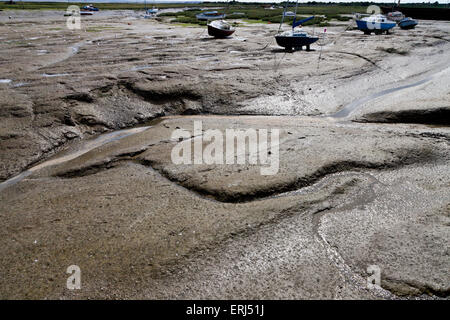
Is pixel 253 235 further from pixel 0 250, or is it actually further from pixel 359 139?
pixel 359 139

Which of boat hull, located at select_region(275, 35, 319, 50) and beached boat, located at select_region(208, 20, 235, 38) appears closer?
boat hull, located at select_region(275, 35, 319, 50)

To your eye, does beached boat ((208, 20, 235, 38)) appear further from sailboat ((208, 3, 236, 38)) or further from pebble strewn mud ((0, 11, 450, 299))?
pebble strewn mud ((0, 11, 450, 299))

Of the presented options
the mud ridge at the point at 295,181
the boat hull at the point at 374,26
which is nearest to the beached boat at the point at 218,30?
the boat hull at the point at 374,26

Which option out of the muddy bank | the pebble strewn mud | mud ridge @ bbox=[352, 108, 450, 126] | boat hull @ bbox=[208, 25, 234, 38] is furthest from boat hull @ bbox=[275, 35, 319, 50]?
mud ridge @ bbox=[352, 108, 450, 126]

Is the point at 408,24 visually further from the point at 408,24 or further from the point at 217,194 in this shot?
the point at 217,194

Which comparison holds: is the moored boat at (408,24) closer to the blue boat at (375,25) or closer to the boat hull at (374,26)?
the blue boat at (375,25)

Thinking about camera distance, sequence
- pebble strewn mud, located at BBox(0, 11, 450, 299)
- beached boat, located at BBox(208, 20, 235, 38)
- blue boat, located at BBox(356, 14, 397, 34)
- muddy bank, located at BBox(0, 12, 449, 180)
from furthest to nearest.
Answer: blue boat, located at BBox(356, 14, 397, 34), beached boat, located at BBox(208, 20, 235, 38), muddy bank, located at BBox(0, 12, 449, 180), pebble strewn mud, located at BBox(0, 11, 450, 299)

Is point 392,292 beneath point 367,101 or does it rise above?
beneath

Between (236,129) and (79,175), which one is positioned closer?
(79,175)

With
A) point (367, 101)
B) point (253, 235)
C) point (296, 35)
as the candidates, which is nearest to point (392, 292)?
point (253, 235)
